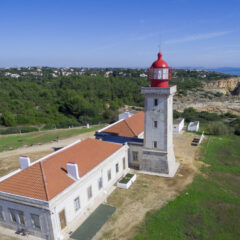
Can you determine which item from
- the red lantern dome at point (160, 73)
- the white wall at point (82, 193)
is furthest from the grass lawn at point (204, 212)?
the red lantern dome at point (160, 73)

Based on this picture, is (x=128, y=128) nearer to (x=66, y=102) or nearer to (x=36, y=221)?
(x=36, y=221)

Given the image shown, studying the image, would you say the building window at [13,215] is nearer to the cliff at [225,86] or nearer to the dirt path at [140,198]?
the dirt path at [140,198]

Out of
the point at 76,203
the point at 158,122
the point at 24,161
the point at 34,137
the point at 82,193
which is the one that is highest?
the point at 158,122

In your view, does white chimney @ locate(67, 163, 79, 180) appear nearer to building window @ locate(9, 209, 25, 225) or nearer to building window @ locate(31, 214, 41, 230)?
building window @ locate(31, 214, 41, 230)

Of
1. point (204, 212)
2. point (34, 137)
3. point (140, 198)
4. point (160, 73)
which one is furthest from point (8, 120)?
point (204, 212)

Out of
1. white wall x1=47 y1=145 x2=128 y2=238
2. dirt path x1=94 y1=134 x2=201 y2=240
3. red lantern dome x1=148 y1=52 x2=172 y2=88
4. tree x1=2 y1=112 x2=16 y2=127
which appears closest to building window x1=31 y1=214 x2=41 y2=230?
white wall x1=47 y1=145 x2=128 y2=238

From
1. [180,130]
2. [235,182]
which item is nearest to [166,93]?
[235,182]
